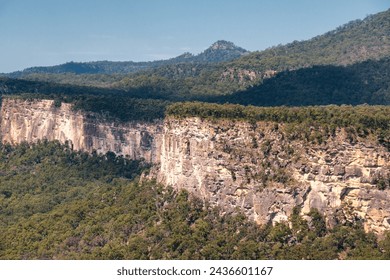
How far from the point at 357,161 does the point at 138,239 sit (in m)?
16.3

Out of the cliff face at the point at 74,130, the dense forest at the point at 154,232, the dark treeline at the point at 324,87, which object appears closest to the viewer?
the dense forest at the point at 154,232

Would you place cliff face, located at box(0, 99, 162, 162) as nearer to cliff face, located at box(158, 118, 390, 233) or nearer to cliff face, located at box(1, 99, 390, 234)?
cliff face, located at box(1, 99, 390, 234)

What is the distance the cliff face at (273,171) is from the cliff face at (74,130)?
27.9 meters

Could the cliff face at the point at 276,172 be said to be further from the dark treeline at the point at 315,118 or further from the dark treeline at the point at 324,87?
the dark treeline at the point at 324,87

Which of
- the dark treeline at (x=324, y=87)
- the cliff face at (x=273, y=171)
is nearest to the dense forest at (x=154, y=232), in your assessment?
the cliff face at (x=273, y=171)

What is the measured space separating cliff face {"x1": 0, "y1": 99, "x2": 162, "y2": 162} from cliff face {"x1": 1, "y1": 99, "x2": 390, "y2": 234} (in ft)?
91.4

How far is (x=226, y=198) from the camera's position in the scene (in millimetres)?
51000

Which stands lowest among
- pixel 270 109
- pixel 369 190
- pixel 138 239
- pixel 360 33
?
pixel 138 239

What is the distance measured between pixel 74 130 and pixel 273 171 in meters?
51.1

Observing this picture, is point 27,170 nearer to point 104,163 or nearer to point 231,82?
point 104,163

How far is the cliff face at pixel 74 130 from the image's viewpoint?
294 ft

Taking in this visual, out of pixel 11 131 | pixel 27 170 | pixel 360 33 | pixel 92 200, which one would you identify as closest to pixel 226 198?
pixel 92 200

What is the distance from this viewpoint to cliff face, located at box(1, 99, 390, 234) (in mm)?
45062

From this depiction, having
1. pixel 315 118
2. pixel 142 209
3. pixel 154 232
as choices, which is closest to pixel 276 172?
pixel 315 118
